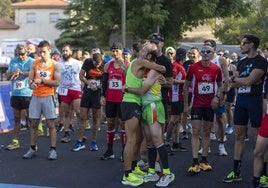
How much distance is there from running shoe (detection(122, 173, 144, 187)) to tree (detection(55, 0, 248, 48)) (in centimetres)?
2017

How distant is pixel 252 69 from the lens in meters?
7.34

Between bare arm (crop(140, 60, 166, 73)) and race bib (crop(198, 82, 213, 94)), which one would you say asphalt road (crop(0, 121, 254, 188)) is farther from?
bare arm (crop(140, 60, 166, 73))

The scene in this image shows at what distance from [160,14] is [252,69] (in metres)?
20.5

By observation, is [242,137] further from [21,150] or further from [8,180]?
[21,150]

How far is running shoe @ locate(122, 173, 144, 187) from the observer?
750cm

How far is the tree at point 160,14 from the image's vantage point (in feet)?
90.7

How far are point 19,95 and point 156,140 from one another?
4.16m

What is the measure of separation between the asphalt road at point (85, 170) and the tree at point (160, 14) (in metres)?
17.7

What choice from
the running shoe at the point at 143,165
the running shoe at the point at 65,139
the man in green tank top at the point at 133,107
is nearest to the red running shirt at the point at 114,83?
the running shoe at the point at 143,165

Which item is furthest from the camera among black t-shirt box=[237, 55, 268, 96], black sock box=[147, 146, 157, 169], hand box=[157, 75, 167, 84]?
black sock box=[147, 146, 157, 169]

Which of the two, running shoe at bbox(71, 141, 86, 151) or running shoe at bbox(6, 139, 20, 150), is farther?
running shoe at bbox(6, 139, 20, 150)

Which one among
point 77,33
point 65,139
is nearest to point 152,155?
point 65,139

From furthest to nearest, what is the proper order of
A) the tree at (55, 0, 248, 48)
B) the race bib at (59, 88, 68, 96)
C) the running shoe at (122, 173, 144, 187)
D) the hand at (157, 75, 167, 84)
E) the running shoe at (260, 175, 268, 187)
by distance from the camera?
1. the tree at (55, 0, 248, 48)
2. the race bib at (59, 88, 68, 96)
3. the hand at (157, 75, 167, 84)
4. the running shoe at (122, 173, 144, 187)
5. the running shoe at (260, 175, 268, 187)

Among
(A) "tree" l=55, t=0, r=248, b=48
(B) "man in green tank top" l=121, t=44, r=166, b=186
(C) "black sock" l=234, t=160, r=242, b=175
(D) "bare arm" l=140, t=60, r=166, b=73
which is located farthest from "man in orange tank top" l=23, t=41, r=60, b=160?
(A) "tree" l=55, t=0, r=248, b=48
